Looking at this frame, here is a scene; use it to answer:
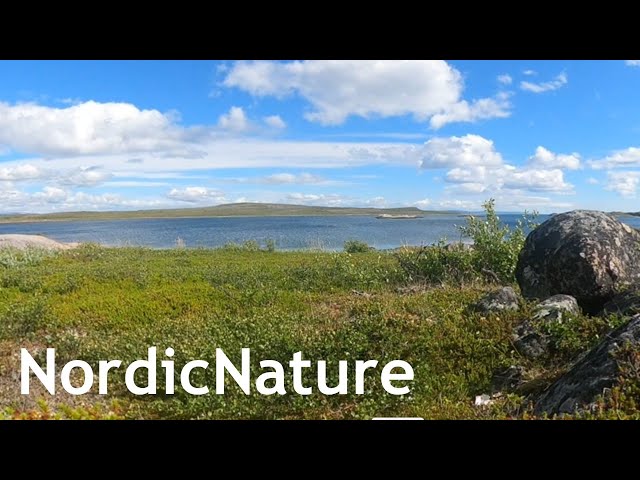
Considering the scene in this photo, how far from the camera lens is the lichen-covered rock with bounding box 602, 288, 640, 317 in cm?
838

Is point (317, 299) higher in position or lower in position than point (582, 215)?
lower

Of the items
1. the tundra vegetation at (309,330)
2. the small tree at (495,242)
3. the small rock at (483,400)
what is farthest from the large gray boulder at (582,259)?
the small rock at (483,400)

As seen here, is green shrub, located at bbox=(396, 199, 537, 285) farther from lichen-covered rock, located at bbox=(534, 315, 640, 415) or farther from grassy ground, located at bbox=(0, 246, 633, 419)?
lichen-covered rock, located at bbox=(534, 315, 640, 415)

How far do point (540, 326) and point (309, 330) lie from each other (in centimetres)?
383

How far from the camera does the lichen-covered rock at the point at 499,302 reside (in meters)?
10.0

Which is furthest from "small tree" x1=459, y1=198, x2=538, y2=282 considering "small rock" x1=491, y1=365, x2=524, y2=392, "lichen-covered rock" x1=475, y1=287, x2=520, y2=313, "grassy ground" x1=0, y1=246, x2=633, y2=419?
"small rock" x1=491, y1=365, x2=524, y2=392

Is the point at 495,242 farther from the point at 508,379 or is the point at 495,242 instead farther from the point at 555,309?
the point at 508,379

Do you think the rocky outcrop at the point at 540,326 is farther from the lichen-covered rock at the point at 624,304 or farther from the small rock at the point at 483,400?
the small rock at the point at 483,400

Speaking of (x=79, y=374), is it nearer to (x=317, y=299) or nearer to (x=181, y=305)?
(x=181, y=305)

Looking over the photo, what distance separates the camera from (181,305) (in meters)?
13.3

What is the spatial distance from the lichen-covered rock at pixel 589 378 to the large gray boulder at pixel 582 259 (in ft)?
15.9

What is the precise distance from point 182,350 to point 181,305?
15.2 ft
